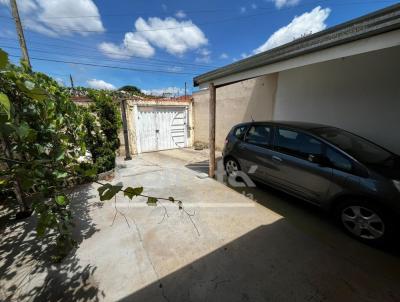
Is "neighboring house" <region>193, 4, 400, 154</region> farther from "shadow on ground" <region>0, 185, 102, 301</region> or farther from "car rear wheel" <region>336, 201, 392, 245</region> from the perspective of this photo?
"shadow on ground" <region>0, 185, 102, 301</region>

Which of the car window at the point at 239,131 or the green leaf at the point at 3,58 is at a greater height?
the green leaf at the point at 3,58

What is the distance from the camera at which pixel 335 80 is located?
14.3ft

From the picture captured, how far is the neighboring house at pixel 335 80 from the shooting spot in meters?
1.96

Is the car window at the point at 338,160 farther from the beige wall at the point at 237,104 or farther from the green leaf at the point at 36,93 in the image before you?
the beige wall at the point at 237,104

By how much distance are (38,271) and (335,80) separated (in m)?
6.19

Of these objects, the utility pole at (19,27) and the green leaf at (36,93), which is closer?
the green leaf at (36,93)

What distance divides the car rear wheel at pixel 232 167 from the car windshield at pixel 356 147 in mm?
1814

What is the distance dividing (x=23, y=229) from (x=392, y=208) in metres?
4.97

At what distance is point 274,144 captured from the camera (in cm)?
350

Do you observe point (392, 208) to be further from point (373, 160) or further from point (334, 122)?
point (334, 122)

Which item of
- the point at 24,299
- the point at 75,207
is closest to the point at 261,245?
the point at 24,299

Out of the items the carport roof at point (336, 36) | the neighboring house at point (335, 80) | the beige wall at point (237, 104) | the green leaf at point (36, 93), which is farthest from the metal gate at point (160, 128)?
the green leaf at point (36, 93)

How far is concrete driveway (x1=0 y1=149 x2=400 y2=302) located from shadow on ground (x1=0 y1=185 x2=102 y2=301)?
10mm

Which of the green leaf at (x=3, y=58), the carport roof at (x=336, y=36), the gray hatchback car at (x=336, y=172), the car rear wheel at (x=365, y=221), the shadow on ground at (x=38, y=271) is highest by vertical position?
the carport roof at (x=336, y=36)
